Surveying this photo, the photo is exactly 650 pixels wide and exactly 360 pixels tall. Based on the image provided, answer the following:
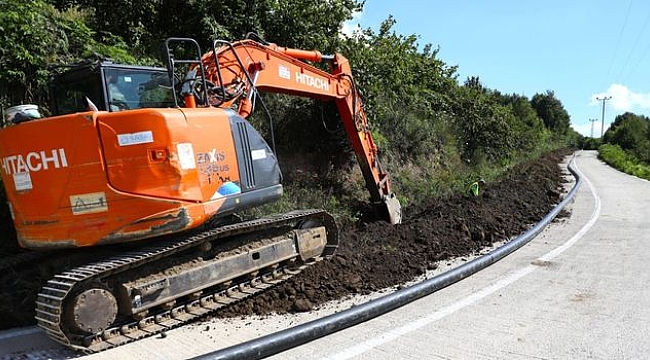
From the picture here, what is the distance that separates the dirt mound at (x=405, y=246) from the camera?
5598 mm

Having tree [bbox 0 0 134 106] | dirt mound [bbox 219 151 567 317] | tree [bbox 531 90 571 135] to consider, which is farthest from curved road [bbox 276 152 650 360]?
tree [bbox 531 90 571 135]

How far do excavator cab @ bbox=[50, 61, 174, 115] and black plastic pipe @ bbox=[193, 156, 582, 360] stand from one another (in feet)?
9.09

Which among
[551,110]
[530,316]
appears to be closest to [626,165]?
[530,316]

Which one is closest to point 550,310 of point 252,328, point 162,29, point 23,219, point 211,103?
point 252,328

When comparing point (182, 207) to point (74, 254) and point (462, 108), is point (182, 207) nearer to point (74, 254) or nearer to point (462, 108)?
point (74, 254)

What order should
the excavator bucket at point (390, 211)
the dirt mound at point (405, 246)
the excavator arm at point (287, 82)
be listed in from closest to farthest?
1. the dirt mound at point (405, 246)
2. the excavator arm at point (287, 82)
3. the excavator bucket at point (390, 211)

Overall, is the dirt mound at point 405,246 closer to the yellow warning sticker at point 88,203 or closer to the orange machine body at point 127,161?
the orange machine body at point 127,161

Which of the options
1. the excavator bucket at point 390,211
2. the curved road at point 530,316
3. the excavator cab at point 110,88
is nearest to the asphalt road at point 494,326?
the curved road at point 530,316

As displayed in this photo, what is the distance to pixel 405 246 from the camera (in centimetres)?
753

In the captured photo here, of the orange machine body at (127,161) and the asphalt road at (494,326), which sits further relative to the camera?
the orange machine body at (127,161)

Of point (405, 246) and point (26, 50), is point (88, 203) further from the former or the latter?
point (26, 50)

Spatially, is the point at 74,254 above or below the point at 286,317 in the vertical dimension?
above

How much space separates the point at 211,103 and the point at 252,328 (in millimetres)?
2468

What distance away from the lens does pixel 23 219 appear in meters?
4.82
